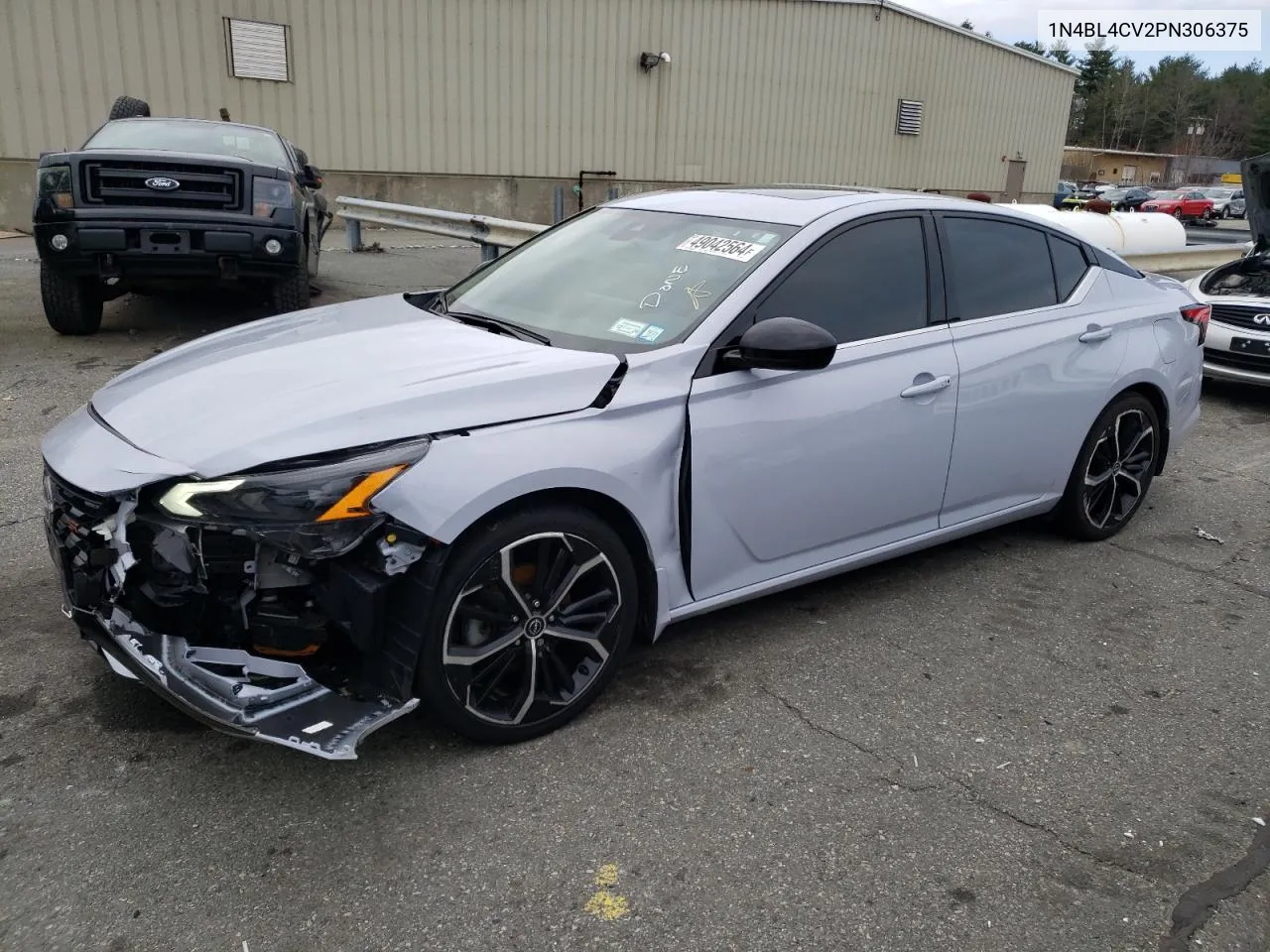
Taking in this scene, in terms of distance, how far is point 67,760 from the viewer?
274 centimetres

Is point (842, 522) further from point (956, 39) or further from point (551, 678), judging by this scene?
point (956, 39)

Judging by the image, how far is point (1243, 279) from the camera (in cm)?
845

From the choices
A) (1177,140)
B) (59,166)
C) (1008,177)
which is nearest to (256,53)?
(59,166)

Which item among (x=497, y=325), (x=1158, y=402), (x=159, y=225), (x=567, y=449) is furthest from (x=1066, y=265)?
(x=159, y=225)

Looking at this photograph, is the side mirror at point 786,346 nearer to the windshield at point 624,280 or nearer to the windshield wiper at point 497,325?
the windshield at point 624,280

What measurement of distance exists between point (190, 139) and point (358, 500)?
6.76 metres

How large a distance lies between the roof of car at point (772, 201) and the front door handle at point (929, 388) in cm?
71

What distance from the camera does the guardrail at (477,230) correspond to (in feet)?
32.4

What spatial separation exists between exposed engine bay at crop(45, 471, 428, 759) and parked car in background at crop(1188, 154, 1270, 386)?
24.8ft

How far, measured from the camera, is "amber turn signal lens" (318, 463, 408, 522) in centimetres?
249

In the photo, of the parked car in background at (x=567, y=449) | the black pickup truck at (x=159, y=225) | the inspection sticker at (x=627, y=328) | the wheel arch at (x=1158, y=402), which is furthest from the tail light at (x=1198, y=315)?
the black pickup truck at (x=159, y=225)

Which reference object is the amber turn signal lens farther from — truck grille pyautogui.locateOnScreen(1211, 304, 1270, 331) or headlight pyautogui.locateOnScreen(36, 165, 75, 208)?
truck grille pyautogui.locateOnScreen(1211, 304, 1270, 331)

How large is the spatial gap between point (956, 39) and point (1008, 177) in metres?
4.56

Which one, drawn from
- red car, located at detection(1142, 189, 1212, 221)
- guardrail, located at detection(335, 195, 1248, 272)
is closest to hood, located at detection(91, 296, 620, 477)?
guardrail, located at detection(335, 195, 1248, 272)
